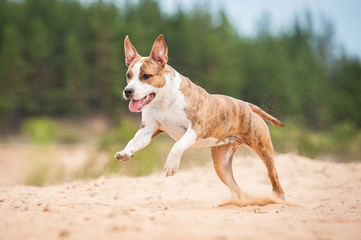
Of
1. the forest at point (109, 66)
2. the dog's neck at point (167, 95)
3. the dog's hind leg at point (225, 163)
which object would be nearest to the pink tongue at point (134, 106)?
the dog's neck at point (167, 95)

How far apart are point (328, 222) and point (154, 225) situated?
6.94 ft

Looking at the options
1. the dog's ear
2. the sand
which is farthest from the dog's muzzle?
the sand

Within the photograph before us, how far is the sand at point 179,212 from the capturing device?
4.17 m

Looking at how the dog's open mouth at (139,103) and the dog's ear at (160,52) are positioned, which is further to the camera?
the dog's ear at (160,52)

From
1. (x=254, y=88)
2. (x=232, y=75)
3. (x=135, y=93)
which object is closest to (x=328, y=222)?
(x=135, y=93)

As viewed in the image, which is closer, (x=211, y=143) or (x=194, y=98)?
(x=194, y=98)

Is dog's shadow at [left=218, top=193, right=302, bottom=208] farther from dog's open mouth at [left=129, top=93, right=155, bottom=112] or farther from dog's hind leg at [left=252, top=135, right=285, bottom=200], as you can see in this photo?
dog's open mouth at [left=129, top=93, right=155, bottom=112]

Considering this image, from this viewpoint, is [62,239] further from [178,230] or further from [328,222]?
[328,222]

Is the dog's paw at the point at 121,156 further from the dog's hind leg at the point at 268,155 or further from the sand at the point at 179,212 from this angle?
the dog's hind leg at the point at 268,155

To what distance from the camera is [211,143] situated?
6.56 m

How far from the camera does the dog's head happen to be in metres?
5.72

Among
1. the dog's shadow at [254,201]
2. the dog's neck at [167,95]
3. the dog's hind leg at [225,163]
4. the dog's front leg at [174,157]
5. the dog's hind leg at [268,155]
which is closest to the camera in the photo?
the dog's front leg at [174,157]

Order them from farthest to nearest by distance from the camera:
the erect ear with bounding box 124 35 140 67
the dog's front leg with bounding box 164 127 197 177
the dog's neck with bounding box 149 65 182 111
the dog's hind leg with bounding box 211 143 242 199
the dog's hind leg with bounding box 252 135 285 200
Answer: the dog's hind leg with bounding box 211 143 242 199
the dog's hind leg with bounding box 252 135 285 200
the erect ear with bounding box 124 35 140 67
the dog's neck with bounding box 149 65 182 111
the dog's front leg with bounding box 164 127 197 177

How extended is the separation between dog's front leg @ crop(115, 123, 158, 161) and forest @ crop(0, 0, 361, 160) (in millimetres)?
22692
